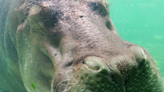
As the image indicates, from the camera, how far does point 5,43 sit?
3.85 meters

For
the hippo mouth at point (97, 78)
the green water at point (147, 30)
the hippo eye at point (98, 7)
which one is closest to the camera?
the hippo mouth at point (97, 78)

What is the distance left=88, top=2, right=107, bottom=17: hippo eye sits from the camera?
2.78 meters

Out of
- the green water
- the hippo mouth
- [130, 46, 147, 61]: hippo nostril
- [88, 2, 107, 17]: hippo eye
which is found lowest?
the green water

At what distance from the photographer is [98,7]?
2.86m

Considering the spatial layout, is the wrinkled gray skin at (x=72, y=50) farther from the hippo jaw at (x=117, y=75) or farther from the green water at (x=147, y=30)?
the green water at (x=147, y=30)

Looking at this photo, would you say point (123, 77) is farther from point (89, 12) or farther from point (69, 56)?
point (89, 12)

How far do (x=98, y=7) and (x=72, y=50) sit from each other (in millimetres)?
1124

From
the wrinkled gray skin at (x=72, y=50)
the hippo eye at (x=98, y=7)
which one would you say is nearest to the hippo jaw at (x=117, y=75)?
the wrinkled gray skin at (x=72, y=50)

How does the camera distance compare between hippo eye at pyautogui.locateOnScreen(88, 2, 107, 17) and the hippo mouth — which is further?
hippo eye at pyautogui.locateOnScreen(88, 2, 107, 17)

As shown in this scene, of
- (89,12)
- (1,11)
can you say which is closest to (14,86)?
(1,11)

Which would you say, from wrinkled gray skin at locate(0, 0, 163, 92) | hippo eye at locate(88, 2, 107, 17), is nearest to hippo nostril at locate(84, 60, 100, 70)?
wrinkled gray skin at locate(0, 0, 163, 92)

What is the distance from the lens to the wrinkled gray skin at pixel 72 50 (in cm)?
149

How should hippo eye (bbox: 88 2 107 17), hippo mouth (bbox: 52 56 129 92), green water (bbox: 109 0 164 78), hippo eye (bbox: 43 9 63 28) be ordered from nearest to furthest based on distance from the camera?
hippo mouth (bbox: 52 56 129 92) → hippo eye (bbox: 43 9 63 28) → hippo eye (bbox: 88 2 107 17) → green water (bbox: 109 0 164 78)

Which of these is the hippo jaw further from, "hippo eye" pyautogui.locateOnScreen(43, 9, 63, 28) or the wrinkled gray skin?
"hippo eye" pyautogui.locateOnScreen(43, 9, 63, 28)
